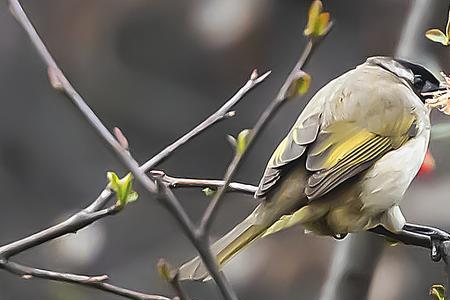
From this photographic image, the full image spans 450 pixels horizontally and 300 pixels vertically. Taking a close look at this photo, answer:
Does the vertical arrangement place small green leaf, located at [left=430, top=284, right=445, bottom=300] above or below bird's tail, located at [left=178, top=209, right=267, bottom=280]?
below

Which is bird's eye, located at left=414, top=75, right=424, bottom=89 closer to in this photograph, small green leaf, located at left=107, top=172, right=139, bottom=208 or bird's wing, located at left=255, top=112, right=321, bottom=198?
bird's wing, located at left=255, top=112, right=321, bottom=198

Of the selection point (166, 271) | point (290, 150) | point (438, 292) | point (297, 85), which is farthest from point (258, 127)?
point (290, 150)

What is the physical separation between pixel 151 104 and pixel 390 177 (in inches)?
63.3

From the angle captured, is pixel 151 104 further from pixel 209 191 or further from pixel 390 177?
pixel 209 191

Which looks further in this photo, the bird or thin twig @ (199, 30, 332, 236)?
the bird

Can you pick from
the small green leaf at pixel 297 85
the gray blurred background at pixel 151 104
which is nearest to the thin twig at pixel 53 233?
the small green leaf at pixel 297 85

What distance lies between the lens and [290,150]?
1.50 meters

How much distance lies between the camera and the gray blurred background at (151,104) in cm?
299

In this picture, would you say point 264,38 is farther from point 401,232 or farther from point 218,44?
point 401,232

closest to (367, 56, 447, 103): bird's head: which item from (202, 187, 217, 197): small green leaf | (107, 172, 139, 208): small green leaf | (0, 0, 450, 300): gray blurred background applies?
(202, 187, 217, 197): small green leaf

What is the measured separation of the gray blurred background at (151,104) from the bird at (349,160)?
1327 millimetres

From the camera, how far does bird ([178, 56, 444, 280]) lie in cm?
141

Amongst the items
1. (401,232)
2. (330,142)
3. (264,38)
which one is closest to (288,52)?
(264,38)

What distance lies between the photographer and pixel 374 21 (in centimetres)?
307
